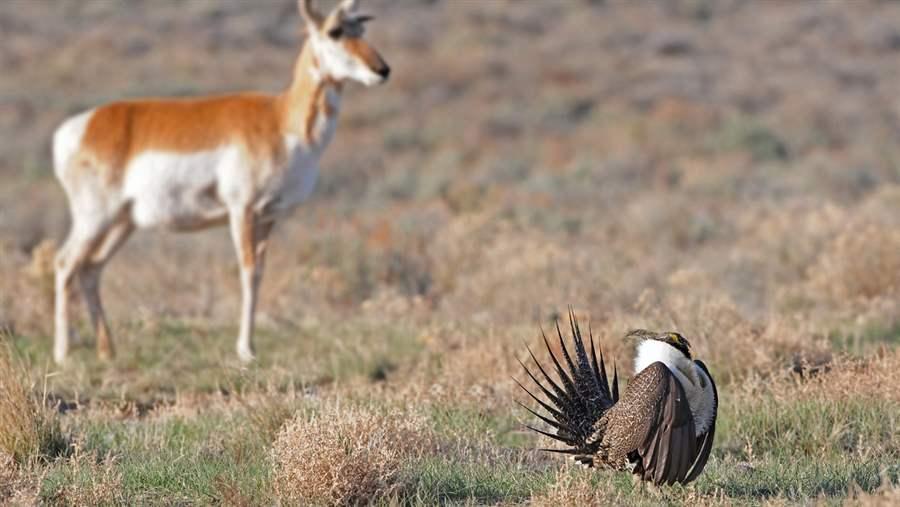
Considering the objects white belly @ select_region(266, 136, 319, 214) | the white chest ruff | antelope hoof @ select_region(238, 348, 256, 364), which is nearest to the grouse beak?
the white chest ruff

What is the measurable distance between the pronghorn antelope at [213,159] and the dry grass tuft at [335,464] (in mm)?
4705

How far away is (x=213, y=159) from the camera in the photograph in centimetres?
1077

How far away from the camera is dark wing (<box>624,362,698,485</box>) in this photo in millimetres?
A: 5438

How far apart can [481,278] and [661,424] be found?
822cm

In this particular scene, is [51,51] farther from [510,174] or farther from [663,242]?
[663,242]

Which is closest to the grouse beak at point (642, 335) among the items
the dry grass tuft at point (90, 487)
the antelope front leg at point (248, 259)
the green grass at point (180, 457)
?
the green grass at point (180, 457)

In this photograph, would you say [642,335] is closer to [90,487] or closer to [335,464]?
[335,464]

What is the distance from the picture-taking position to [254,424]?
7402 millimetres

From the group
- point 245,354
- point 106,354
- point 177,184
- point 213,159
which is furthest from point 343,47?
point 106,354

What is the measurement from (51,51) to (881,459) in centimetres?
3596

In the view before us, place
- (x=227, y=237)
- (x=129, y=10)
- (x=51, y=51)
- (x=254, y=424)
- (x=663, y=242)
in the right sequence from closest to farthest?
(x=254, y=424), (x=663, y=242), (x=227, y=237), (x=51, y=51), (x=129, y=10)

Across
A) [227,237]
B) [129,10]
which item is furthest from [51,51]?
[227,237]

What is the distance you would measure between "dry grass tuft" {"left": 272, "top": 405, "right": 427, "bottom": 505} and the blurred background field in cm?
2

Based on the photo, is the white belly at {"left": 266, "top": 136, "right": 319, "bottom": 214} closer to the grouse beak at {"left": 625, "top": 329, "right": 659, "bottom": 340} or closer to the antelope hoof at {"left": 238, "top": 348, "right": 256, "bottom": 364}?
the antelope hoof at {"left": 238, "top": 348, "right": 256, "bottom": 364}
